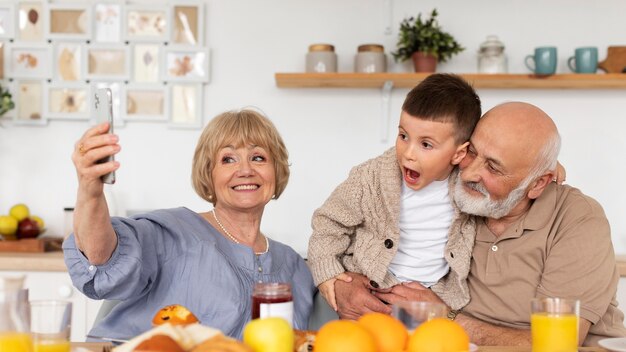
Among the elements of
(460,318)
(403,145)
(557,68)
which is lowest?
(460,318)

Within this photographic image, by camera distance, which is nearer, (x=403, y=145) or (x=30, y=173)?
(x=403, y=145)

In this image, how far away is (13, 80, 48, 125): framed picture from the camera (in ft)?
11.4

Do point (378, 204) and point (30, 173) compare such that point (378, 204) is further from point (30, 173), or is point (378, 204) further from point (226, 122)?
point (30, 173)

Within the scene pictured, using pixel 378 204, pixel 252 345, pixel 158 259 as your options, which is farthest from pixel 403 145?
pixel 252 345

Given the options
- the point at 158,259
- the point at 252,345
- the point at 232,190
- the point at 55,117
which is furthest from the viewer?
the point at 55,117

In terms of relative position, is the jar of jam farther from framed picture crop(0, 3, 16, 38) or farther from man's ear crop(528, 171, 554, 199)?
framed picture crop(0, 3, 16, 38)

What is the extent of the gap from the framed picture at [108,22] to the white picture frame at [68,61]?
111mm

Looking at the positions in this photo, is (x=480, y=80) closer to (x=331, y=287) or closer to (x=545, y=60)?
(x=545, y=60)

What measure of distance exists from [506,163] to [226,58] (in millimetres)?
1877

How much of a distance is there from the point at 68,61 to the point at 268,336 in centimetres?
273

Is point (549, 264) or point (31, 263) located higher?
point (549, 264)

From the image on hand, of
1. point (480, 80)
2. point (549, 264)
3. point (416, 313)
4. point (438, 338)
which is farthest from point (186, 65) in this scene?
point (438, 338)

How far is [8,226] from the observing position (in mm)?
3184

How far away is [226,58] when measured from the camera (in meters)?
3.50
